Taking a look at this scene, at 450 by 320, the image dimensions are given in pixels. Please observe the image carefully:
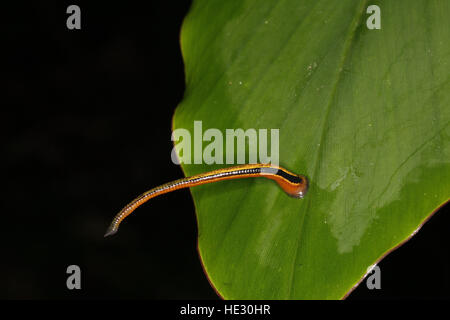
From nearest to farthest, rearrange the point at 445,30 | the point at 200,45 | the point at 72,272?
the point at 445,30 → the point at 200,45 → the point at 72,272

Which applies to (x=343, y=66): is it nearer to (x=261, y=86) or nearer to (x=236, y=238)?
(x=261, y=86)

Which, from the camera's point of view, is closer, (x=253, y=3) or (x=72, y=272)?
(x=253, y=3)

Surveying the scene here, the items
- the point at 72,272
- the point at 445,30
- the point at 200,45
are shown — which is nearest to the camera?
the point at 445,30

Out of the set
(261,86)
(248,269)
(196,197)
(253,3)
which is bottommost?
(248,269)

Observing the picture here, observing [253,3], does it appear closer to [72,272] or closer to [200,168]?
[200,168]

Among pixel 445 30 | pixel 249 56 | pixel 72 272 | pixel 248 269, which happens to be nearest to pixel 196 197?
pixel 248 269

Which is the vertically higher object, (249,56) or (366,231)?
(249,56)

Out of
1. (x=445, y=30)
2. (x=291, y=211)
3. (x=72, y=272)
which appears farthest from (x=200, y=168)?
(x=72, y=272)
